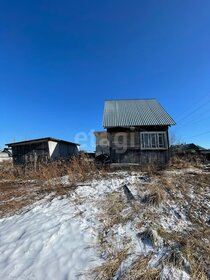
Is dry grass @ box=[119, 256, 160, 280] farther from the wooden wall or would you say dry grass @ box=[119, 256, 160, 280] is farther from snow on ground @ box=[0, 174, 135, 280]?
the wooden wall

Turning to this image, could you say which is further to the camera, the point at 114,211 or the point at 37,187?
the point at 37,187

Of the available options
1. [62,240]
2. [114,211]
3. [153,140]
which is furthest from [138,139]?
[62,240]

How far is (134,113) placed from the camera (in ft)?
48.8

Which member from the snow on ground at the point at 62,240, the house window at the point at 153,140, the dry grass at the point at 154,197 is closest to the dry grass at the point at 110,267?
the snow on ground at the point at 62,240

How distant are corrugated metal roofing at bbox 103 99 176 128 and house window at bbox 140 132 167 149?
728 millimetres

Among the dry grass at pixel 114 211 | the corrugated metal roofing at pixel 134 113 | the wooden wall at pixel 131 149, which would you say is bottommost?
the dry grass at pixel 114 211

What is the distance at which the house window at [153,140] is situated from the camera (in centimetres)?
1307

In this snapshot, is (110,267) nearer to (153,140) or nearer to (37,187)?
(37,187)

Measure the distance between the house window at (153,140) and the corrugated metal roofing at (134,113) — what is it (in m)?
0.73

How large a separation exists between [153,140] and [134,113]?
2793mm

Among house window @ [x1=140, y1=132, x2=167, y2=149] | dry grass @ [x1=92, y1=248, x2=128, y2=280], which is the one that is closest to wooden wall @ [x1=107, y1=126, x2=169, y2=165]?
house window @ [x1=140, y1=132, x2=167, y2=149]

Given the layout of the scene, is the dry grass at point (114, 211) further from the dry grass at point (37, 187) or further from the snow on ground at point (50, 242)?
the dry grass at point (37, 187)

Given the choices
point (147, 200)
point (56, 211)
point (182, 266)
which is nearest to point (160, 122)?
point (147, 200)

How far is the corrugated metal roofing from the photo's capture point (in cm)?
1338
